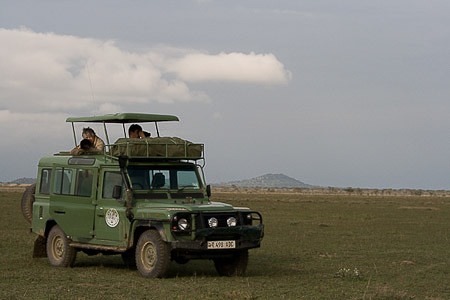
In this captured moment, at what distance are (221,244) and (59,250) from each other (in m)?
4.15

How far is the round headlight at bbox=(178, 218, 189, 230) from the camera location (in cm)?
1309

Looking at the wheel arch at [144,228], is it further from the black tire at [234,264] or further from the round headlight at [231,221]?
the black tire at [234,264]

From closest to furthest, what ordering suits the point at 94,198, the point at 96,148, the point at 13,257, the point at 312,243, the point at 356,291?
the point at 356,291, the point at 94,198, the point at 96,148, the point at 13,257, the point at 312,243

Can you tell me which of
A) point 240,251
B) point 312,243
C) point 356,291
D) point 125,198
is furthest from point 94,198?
point 312,243

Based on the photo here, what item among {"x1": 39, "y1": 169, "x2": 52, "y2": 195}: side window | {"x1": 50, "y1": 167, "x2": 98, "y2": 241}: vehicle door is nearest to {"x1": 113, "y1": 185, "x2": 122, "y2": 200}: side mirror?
{"x1": 50, "y1": 167, "x2": 98, "y2": 241}: vehicle door

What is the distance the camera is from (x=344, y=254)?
1928 centimetres

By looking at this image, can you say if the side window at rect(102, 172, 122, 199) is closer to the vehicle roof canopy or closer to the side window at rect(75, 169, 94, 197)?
the side window at rect(75, 169, 94, 197)

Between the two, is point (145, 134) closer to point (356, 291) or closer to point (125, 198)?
point (125, 198)

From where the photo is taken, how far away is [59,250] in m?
15.7

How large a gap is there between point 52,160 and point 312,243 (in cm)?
940

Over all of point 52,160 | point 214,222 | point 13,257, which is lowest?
point 13,257

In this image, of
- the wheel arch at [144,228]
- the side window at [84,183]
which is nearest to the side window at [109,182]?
the side window at [84,183]

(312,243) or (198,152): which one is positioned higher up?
(198,152)

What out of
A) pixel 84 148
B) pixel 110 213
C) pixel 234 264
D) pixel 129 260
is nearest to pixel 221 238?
pixel 234 264
